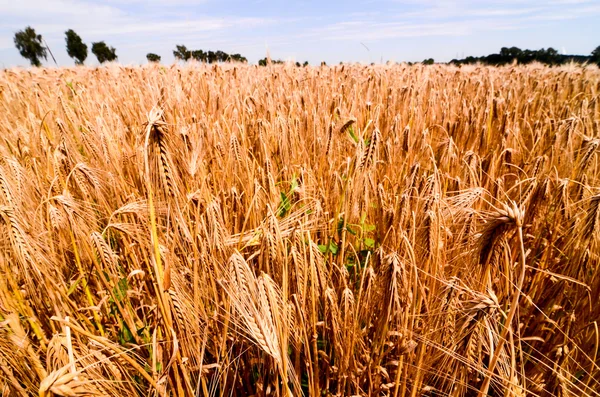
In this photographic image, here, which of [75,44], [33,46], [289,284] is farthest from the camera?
[75,44]

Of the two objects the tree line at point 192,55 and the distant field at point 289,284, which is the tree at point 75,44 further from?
the distant field at point 289,284

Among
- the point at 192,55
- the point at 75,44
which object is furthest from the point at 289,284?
the point at 75,44

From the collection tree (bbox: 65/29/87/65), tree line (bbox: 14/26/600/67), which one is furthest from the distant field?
tree (bbox: 65/29/87/65)

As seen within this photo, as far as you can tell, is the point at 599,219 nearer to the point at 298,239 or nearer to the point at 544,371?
the point at 544,371

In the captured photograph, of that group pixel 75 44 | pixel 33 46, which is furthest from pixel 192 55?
pixel 75 44

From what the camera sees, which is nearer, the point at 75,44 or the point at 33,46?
the point at 33,46

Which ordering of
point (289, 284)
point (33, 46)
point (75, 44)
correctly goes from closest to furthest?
point (289, 284), point (33, 46), point (75, 44)

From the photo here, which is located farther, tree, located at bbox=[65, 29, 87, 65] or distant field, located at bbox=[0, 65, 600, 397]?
tree, located at bbox=[65, 29, 87, 65]

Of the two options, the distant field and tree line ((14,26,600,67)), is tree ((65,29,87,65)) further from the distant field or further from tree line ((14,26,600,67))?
the distant field

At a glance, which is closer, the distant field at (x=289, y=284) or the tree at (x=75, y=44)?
the distant field at (x=289, y=284)

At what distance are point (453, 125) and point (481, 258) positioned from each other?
211 cm

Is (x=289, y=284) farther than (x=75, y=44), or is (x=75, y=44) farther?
(x=75, y=44)

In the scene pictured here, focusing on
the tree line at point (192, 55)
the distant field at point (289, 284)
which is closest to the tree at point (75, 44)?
the tree line at point (192, 55)

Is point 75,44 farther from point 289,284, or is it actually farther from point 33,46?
point 289,284
